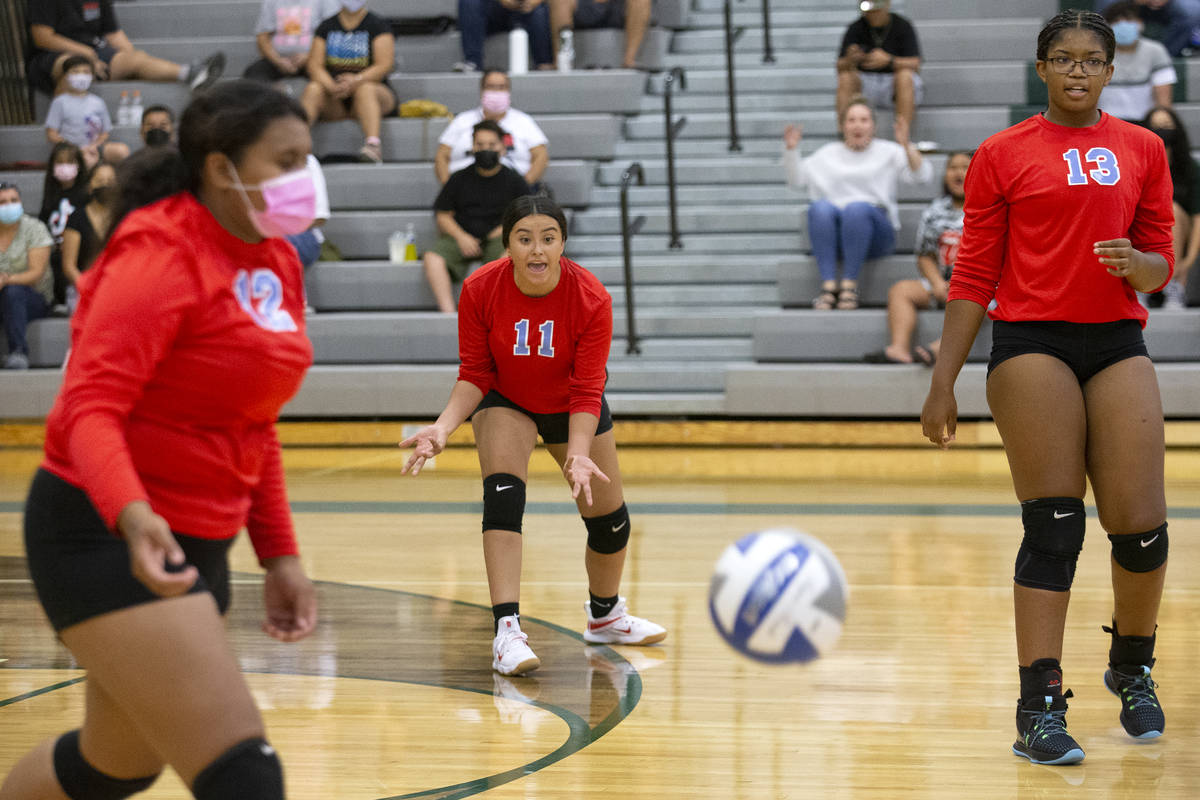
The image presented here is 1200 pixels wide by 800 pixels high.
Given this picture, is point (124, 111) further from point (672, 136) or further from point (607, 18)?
point (672, 136)

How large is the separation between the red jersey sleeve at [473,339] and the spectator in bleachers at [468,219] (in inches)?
207

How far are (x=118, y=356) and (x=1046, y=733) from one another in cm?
245

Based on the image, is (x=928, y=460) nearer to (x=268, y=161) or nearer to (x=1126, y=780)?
(x=1126, y=780)

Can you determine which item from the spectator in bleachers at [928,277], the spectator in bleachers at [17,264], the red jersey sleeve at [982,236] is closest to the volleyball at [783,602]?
the red jersey sleeve at [982,236]

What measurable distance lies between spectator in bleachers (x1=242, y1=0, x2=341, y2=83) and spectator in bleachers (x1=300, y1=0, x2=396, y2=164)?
1.31 ft

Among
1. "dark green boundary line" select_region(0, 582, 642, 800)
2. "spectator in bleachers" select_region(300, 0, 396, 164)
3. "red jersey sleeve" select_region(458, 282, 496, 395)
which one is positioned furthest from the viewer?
"spectator in bleachers" select_region(300, 0, 396, 164)

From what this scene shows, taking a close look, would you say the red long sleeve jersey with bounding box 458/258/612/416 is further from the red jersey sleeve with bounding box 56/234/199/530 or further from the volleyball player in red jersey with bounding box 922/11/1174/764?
the red jersey sleeve with bounding box 56/234/199/530

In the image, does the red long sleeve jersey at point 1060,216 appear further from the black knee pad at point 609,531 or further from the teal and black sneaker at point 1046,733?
the black knee pad at point 609,531

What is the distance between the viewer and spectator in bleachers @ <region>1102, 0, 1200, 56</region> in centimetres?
1026

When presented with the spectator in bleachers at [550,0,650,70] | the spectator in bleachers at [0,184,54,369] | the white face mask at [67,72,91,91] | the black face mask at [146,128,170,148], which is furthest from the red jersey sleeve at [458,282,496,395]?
the white face mask at [67,72,91,91]

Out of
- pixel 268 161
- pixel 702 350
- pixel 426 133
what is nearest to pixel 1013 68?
pixel 702 350

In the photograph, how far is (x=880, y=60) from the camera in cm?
1002

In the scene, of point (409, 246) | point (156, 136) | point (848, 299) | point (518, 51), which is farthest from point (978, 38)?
point (156, 136)

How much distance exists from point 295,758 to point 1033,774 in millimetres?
1845
